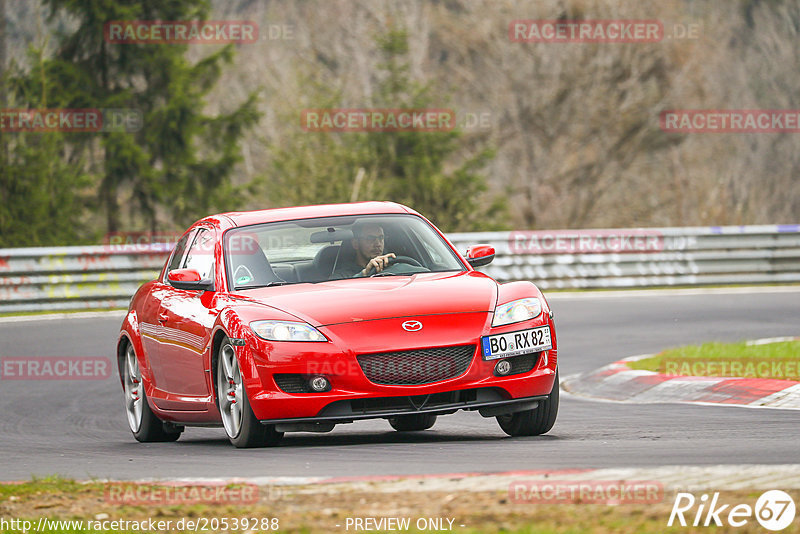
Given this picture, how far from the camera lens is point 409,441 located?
9023 mm

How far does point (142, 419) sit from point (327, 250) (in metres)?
2.04

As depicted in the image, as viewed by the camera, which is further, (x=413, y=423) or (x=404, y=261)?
(x=413, y=423)

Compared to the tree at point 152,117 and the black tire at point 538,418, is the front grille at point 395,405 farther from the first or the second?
the tree at point 152,117

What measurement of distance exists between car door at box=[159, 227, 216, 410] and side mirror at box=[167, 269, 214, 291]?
2.6 inches

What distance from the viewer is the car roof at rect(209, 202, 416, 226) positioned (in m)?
9.84

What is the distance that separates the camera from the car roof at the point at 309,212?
9.84 metres

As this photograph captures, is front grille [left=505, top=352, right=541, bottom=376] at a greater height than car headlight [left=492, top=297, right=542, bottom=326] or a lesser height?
lesser

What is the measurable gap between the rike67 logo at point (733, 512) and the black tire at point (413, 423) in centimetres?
448

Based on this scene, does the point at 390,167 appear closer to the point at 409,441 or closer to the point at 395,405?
the point at 409,441

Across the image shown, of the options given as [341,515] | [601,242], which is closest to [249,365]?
[341,515]

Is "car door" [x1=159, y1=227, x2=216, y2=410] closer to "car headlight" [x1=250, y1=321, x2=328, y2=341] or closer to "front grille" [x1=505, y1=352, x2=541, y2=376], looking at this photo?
"car headlight" [x1=250, y1=321, x2=328, y2=341]
